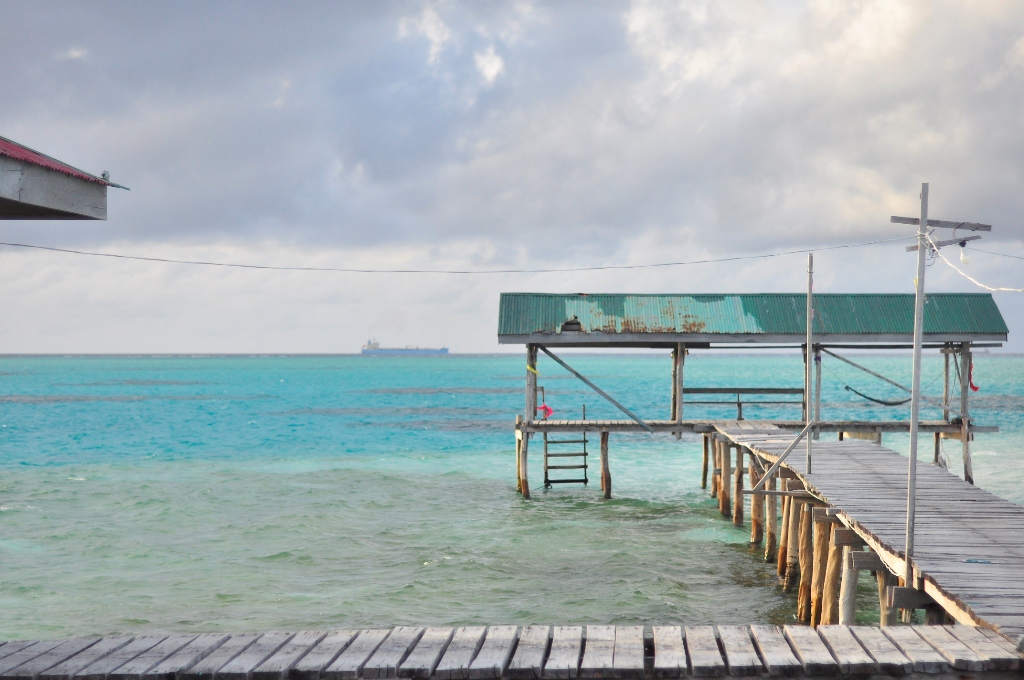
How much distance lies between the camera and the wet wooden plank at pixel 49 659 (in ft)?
20.1

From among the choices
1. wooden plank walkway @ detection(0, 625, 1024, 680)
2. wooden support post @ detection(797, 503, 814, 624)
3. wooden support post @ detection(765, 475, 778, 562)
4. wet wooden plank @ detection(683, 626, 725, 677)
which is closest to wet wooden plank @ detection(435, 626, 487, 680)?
wooden plank walkway @ detection(0, 625, 1024, 680)

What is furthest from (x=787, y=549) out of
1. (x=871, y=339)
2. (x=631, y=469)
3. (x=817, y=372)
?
(x=631, y=469)

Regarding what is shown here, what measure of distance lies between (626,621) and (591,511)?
8.87 metres

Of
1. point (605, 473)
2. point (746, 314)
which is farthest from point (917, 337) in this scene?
point (605, 473)

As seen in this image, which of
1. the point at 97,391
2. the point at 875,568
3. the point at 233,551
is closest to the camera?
the point at 875,568

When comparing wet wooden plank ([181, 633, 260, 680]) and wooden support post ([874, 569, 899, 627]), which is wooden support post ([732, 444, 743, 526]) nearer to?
wooden support post ([874, 569, 899, 627])

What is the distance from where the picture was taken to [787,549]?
48.3ft

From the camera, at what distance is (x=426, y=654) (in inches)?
251

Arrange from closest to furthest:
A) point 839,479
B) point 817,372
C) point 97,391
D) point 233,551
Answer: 1. point 839,479
2. point 233,551
3. point 817,372
4. point 97,391

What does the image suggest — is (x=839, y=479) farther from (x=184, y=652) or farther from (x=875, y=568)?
(x=184, y=652)

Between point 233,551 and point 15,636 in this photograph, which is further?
point 233,551

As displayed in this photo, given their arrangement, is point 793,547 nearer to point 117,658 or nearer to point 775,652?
point 775,652

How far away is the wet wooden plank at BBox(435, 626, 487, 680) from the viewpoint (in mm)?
6070

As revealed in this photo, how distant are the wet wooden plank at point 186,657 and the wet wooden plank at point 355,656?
1.04m
